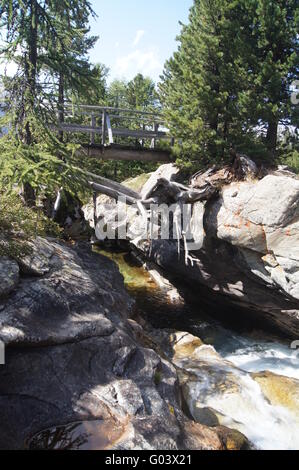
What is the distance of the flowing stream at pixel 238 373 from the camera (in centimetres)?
809

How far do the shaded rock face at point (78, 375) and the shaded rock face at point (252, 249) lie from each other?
5229 millimetres

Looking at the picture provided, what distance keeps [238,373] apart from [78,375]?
552 cm

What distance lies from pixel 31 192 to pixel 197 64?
874 cm

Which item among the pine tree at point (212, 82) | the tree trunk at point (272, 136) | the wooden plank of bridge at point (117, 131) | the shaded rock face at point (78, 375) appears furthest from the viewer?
the tree trunk at point (272, 136)

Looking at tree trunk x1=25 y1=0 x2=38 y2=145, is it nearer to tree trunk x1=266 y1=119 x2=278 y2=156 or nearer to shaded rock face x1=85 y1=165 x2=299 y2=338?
shaded rock face x1=85 y1=165 x2=299 y2=338

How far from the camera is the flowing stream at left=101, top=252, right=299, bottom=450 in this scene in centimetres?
809

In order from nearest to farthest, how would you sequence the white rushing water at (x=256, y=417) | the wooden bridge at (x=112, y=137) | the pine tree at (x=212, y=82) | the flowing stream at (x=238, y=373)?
1. the white rushing water at (x=256, y=417)
2. the flowing stream at (x=238, y=373)
3. the pine tree at (x=212, y=82)
4. the wooden bridge at (x=112, y=137)

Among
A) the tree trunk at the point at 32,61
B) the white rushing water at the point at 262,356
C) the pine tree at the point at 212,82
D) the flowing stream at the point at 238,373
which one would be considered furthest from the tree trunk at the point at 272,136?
the tree trunk at the point at 32,61

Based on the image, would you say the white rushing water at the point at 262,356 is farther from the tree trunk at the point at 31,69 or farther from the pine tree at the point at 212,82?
the tree trunk at the point at 31,69

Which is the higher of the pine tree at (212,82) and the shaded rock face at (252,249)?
the pine tree at (212,82)

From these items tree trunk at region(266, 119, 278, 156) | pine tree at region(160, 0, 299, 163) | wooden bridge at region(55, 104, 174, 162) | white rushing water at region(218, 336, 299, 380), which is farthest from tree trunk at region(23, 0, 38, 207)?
tree trunk at region(266, 119, 278, 156)

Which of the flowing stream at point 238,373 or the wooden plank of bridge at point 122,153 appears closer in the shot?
the flowing stream at point 238,373

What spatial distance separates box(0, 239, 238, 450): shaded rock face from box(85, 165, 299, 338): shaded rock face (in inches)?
206

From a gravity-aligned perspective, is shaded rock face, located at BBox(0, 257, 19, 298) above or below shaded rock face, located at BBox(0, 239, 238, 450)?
above
